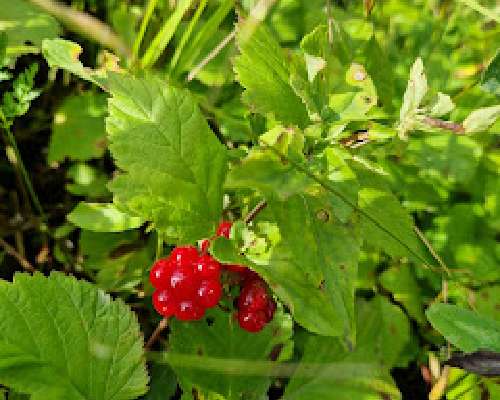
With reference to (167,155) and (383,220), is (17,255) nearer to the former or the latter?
(167,155)

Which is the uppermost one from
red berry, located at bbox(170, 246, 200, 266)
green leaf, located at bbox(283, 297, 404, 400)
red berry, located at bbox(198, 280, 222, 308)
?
red berry, located at bbox(170, 246, 200, 266)

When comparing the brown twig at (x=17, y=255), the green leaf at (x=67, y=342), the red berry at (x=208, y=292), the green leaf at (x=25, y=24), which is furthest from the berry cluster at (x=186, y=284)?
the green leaf at (x=25, y=24)

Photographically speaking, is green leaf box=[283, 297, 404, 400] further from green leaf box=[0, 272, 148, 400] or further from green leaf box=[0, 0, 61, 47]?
green leaf box=[0, 0, 61, 47]

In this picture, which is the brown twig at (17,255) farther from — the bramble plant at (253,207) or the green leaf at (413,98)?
the green leaf at (413,98)

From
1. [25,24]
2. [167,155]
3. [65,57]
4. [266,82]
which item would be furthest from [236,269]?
[25,24]

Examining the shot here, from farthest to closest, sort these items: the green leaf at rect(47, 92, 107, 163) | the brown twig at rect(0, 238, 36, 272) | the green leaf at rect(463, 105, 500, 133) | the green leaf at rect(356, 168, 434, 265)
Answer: the green leaf at rect(47, 92, 107, 163) → the brown twig at rect(0, 238, 36, 272) → the green leaf at rect(356, 168, 434, 265) → the green leaf at rect(463, 105, 500, 133)

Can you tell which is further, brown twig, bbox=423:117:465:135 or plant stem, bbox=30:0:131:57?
plant stem, bbox=30:0:131:57

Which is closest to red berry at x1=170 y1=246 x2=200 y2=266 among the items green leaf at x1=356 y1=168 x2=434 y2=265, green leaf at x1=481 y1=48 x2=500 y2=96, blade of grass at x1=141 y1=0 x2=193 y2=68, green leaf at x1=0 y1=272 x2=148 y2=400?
green leaf at x1=0 y1=272 x2=148 y2=400
